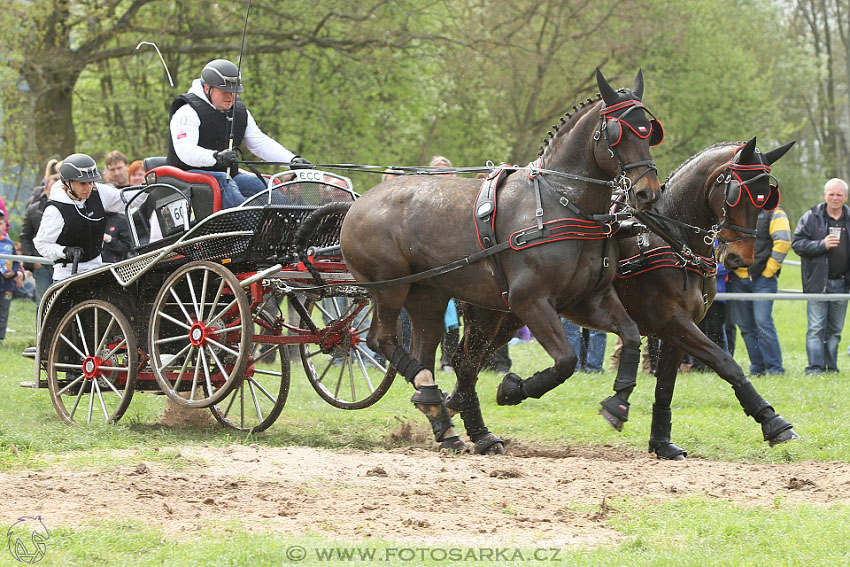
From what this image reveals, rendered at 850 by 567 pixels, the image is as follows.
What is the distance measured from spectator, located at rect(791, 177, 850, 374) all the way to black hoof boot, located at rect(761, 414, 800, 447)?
5488 millimetres

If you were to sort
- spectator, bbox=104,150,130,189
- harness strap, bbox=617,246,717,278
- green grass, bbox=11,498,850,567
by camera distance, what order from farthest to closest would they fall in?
spectator, bbox=104,150,130,189 → harness strap, bbox=617,246,717,278 → green grass, bbox=11,498,850,567

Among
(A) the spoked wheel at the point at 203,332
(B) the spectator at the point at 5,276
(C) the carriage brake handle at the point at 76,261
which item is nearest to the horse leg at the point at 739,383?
(A) the spoked wheel at the point at 203,332

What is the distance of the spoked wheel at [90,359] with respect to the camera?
28.0 ft

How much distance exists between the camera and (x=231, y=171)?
8.20 m

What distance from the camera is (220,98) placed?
823cm

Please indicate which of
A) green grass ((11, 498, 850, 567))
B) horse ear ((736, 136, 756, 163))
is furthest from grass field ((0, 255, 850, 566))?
horse ear ((736, 136, 756, 163))

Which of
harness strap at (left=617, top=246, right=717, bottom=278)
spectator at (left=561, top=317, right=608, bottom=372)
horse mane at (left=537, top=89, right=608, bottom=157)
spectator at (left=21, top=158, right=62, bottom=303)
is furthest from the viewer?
spectator at (left=561, top=317, right=608, bottom=372)

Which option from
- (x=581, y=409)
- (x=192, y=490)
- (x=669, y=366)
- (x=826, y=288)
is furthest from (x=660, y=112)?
(x=192, y=490)

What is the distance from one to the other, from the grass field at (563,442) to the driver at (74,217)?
1.36 meters

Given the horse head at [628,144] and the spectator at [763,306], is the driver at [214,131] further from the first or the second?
the spectator at [763,306]

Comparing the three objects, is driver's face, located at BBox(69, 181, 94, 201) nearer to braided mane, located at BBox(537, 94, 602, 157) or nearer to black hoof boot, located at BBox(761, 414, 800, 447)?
braided mane, located at BBox(537, 94, 602, 157)

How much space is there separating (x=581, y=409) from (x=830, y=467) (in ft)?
12.0

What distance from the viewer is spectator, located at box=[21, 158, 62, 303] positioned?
1195cm

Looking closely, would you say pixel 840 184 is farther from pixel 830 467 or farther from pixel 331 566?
pixel 331 566
